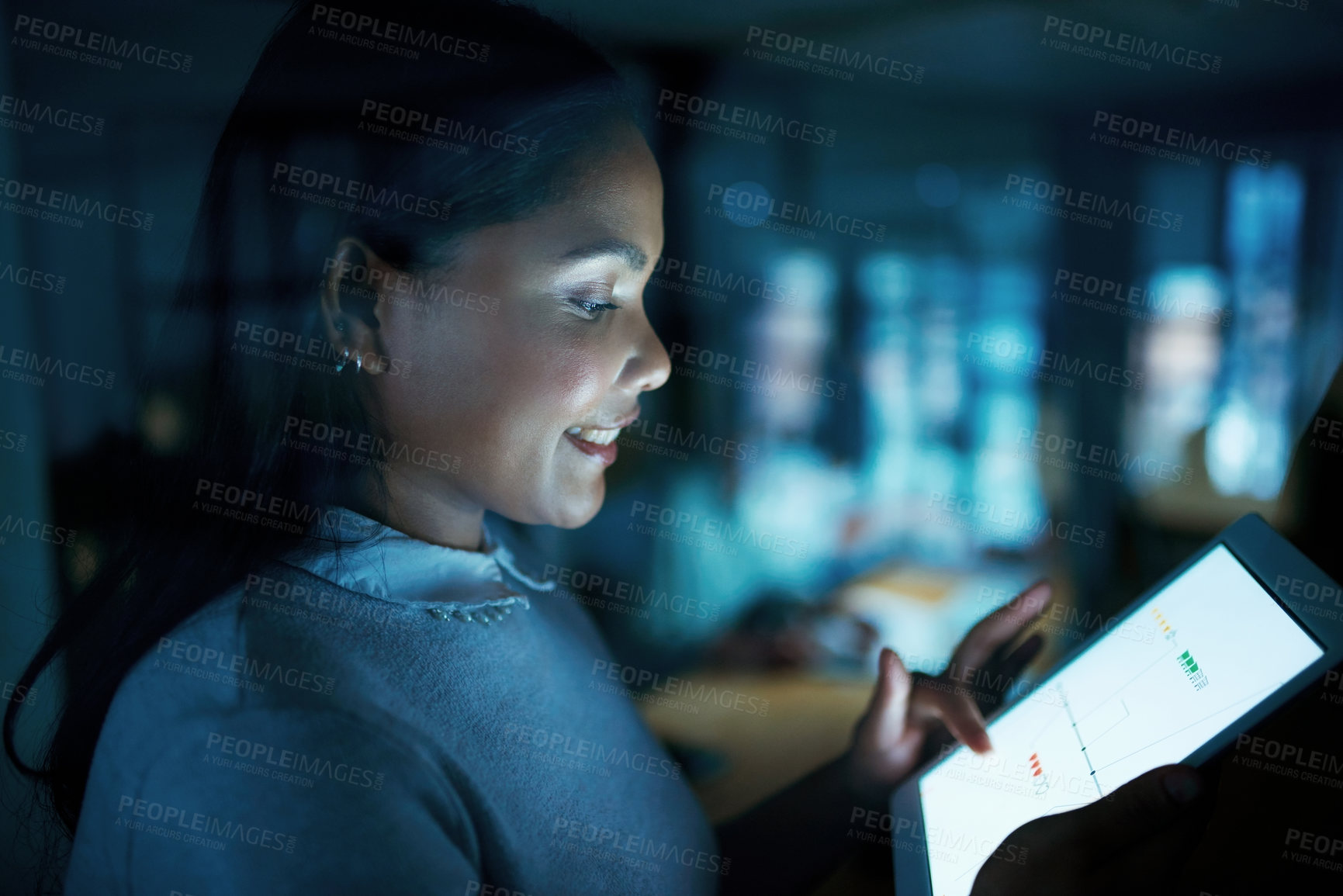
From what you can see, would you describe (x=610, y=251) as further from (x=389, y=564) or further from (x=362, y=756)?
(x=362, y=756)

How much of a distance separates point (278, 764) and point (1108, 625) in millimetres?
770

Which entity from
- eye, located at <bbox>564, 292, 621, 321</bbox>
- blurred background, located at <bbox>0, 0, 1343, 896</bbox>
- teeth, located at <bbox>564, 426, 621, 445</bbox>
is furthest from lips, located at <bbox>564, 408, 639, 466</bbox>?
blurred background, located at <bbox>0, 0, 1343, 896</bbox>

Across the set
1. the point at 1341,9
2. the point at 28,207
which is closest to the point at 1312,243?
the point at 1341,9

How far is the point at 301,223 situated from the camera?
29.4 inches

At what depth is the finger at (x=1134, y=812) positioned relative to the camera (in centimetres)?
55

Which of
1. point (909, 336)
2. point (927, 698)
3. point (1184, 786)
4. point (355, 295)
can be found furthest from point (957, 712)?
point (909, 336)

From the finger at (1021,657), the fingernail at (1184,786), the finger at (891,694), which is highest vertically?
the fingernail at (1184,786)

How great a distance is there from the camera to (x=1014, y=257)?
9.42 feet

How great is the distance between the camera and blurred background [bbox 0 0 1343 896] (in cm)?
121

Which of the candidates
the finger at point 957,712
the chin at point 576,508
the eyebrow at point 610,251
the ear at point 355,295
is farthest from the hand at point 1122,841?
the ear at point 355,295

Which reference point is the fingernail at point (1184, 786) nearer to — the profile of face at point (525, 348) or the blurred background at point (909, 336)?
the profile of face at point (525, 348)

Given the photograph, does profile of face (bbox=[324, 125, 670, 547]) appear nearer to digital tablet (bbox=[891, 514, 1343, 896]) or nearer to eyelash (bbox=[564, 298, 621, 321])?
eyelash (bbox=[564, 298, 621, 321])

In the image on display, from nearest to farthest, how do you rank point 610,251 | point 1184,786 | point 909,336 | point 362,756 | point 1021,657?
1. point 1184,786
2. point 362,756
3. point 610,251
4. point 1021,657
5. point 909,336

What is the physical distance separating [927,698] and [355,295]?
76 cm
